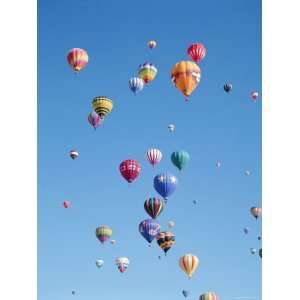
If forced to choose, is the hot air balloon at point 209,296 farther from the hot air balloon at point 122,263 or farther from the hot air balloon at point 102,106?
the hot air balloon at point 102,106

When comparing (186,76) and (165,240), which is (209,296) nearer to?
(165,240)

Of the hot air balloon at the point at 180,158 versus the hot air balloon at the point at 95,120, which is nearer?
the hot air balloon at the point at 180,158

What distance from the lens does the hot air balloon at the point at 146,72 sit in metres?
37.1

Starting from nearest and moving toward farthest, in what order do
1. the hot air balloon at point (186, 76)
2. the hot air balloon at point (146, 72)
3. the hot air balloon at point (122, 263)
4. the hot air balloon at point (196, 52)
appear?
1. the hot air balloon at point (186, 76)
2. the hot air balloon at point (196, 52)
3. the hot air balloon at point (146, 72)
4. the hot air balloon at point (122, 263)

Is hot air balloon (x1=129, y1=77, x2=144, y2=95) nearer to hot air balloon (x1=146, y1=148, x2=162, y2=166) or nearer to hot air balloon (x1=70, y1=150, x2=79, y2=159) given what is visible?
hot air balloon (x1=146, y1=148, x2=162, y2=166)

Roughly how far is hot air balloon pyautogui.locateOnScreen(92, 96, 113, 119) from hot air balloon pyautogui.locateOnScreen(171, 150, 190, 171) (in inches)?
164

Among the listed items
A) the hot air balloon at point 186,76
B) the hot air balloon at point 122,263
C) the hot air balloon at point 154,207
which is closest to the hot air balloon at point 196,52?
the hot air balloon at point 186,76

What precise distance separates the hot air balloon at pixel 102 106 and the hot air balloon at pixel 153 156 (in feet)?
12.6

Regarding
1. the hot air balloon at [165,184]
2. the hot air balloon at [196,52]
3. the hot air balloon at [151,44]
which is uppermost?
the hot air balloon at [151,44]

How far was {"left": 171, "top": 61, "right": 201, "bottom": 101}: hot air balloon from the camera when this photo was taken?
3139 centimetres

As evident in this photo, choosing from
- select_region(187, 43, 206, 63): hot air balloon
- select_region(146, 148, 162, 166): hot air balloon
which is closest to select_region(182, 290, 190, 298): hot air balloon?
select_region(146, 148, 162, 166): hot air balloon

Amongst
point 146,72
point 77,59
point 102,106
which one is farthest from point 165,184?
point 77,59

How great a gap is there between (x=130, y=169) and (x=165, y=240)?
4381 mm
